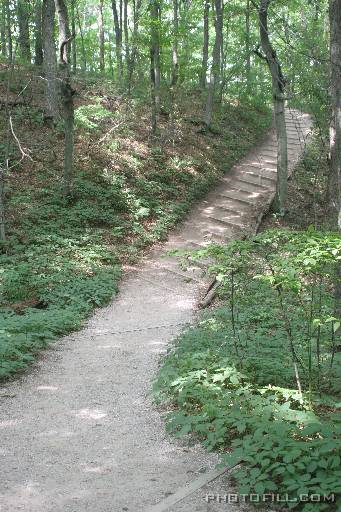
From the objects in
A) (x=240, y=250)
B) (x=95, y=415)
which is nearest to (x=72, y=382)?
(x=95, y=415)

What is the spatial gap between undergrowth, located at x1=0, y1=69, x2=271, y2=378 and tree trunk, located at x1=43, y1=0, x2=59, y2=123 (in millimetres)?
596

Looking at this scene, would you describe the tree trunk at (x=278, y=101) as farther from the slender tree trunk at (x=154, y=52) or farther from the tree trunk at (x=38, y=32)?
the tree trunk at (x=38, y=32)

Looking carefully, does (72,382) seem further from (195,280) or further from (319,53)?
(319,53)

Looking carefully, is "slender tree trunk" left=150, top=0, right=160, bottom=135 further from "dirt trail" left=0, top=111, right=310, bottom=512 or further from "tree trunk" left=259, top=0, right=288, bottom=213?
"dirt trail" left=0, top=111, right=310, bottom=512

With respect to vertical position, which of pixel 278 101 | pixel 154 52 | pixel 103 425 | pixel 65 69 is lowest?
pixel 103 425

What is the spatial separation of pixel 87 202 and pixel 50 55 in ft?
16.6

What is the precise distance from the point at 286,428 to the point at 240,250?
5.34ft

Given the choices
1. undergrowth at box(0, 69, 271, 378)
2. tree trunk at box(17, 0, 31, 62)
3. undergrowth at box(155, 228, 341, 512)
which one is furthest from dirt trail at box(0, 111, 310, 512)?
tree trunk at box(17, 0, 31, 62)

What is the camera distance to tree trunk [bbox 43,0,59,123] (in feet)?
47.2

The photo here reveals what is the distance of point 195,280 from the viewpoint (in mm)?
11000

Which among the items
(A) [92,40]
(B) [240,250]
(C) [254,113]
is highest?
(A) [92,40]

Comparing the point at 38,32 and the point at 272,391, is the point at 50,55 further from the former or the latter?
the point at 272,391

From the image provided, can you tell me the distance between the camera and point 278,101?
13539 mm

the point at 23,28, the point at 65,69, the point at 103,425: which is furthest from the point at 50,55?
the point at 103,425
